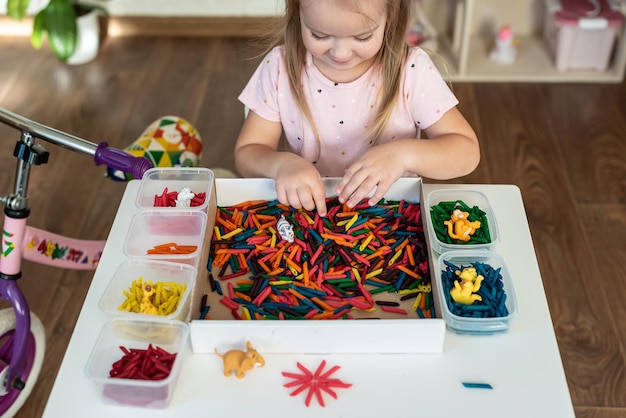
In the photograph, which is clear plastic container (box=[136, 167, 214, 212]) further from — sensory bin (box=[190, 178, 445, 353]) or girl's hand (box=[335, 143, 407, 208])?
girl's hand (box=[335, 143, 407, 208])

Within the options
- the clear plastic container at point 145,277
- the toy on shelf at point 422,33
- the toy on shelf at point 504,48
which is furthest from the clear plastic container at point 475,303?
the toy on shelf at point 504,48

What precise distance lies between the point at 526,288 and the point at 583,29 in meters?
1.92

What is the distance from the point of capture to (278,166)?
1.09m

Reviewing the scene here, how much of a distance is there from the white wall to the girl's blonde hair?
65.9 inches

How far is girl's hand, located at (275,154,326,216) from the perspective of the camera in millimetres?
1012

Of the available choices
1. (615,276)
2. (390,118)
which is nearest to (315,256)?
(390,118)

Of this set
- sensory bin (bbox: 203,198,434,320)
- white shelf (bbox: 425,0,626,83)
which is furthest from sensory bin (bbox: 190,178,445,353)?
white shelf (bbox: 425,0,626,83)

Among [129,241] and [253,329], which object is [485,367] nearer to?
[253,329]

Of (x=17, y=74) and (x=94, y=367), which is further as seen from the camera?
(x=17, y=74)

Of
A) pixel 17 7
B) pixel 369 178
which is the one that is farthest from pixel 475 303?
pixel 17 7

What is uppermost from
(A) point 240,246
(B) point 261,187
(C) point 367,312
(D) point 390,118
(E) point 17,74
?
(E) point 17,74

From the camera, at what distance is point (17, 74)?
275 centimetres

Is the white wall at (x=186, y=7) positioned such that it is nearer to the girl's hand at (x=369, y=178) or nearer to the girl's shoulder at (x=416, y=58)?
the girl's shoulder at (x=416, y=58)

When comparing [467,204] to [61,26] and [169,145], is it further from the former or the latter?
[61,26]
